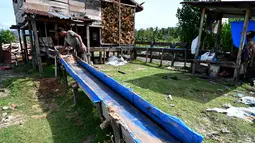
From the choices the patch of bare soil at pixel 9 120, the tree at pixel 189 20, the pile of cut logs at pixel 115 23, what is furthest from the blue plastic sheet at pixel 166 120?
the tree at pixel 189 20

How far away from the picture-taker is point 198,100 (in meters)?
4.64

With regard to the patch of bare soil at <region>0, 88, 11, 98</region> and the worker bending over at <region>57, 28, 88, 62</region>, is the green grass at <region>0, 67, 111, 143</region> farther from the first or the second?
the worker bending over at <region>57, 28, 88, 62</region>

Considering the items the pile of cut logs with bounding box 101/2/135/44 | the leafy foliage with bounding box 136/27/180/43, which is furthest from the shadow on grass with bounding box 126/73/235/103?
the leafy foliage with bounding box 136/27/180/43

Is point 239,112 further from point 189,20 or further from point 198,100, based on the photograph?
point 189,20

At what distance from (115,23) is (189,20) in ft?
19.1

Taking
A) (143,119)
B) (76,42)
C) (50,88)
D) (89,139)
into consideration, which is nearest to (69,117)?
(89,139)

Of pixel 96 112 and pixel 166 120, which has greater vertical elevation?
pixel 166 120

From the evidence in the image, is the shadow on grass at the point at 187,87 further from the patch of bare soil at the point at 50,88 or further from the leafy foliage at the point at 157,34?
the leafy foliage at the point at 157,34

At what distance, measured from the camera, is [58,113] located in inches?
166

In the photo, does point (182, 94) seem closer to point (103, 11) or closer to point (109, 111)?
point (109, 111)

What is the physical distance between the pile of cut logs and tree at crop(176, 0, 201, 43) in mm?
4008

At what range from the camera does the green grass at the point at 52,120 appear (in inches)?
126

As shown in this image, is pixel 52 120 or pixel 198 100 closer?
pixel 52 120

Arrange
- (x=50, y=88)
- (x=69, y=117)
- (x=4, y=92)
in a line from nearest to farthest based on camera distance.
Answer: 1. (x=69, y=117)
2. (x=4, y=92)
3. (x=50, y=88)
